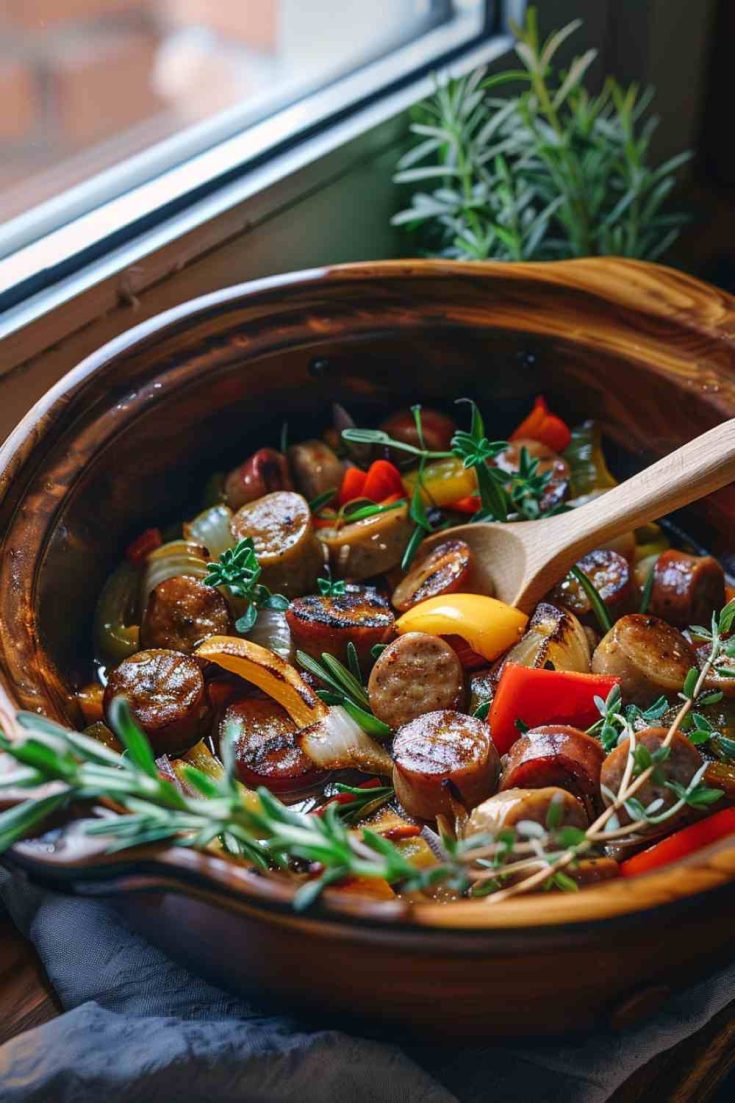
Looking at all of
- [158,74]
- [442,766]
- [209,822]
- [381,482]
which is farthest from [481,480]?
[158,74]

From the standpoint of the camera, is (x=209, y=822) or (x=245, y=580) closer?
(x=209, y=822)

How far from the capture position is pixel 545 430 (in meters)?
1.30

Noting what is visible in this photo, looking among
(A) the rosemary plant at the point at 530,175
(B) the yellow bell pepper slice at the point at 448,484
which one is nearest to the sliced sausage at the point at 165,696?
(B) the yellow bell pepper slice at the point at 448,484

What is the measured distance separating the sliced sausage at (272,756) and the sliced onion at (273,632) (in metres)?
0.08

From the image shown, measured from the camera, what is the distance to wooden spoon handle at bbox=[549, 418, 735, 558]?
41.1 inches

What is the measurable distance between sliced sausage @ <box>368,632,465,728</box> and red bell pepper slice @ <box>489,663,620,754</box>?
Answer: 5 cm

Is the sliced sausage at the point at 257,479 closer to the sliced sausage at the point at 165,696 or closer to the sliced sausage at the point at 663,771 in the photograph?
the sliced sausage at the point at 165,696

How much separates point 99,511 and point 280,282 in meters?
0.33

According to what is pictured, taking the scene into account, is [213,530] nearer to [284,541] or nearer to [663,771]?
[284,541]

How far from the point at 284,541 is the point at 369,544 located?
0.10m

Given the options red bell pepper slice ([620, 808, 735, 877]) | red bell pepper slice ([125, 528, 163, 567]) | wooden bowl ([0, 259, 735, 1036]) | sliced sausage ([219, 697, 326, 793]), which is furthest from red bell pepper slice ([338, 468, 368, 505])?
red bell pepper slice ([620, 808, 735, 877])

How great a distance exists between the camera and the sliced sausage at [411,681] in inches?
39.1

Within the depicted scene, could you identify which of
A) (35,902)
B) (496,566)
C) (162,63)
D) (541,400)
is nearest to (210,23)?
(162,63)

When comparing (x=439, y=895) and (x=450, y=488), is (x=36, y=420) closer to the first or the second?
(x=450, y=488)
